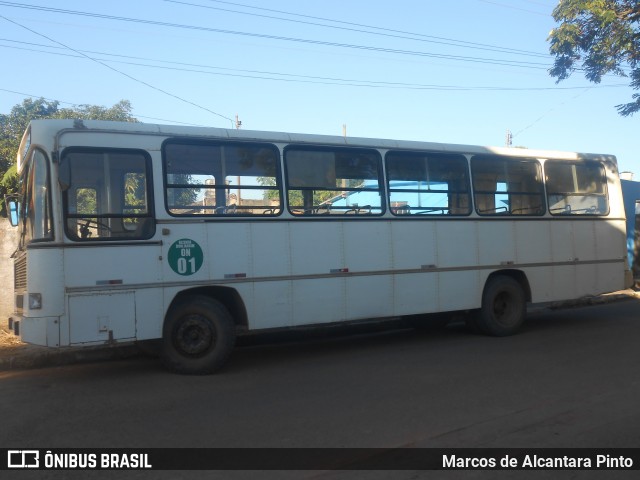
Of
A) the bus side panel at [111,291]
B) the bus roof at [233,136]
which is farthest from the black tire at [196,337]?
the bus roof at [233,136]

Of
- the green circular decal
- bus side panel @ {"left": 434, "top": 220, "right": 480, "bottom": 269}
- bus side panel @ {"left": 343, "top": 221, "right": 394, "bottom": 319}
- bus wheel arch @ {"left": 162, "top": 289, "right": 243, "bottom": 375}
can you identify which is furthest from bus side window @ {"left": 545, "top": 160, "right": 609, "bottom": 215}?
the green circular decal

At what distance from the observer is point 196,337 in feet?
27.0

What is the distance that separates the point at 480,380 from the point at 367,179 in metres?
3.62

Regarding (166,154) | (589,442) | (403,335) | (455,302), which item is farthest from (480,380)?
(166,154)

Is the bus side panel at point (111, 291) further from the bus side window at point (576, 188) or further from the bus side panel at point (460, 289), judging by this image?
the bus side window at point (576, 188)

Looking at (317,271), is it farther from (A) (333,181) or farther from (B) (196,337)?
(B) (196,337)

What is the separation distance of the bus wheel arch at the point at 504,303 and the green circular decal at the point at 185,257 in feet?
17.8

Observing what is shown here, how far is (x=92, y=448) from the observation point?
534cm

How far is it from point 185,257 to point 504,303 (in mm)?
6189

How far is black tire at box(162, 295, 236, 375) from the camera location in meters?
8.10

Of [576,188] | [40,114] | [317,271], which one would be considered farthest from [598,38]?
[40,114]

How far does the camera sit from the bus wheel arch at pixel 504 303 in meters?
11.1

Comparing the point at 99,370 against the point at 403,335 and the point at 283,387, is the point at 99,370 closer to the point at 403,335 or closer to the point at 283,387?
the point at 283,387

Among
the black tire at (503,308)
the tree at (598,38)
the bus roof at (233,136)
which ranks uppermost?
the tree at (598,38)
